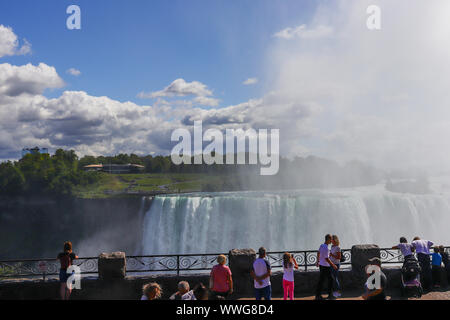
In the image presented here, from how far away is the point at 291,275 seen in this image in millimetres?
6172

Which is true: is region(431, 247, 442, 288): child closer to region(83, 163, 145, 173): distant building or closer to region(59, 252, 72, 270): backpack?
region(59, 252, 72, 270): backpack

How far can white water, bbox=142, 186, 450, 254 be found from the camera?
25.3 meters

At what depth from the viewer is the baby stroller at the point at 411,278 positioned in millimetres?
6795

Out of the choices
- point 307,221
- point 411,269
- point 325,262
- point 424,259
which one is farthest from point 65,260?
point 307,221

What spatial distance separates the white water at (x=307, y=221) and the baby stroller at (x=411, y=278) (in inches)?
722

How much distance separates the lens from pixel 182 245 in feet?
96.4

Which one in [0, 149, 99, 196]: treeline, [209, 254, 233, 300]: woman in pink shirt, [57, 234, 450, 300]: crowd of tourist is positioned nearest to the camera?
[57, 234, 450, 300]: crowd of tourist

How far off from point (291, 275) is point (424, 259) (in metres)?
3.47

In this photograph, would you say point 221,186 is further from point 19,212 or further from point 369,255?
point 369,255

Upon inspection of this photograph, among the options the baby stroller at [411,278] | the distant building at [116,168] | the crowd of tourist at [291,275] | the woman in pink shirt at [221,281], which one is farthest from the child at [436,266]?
the distant building at [116,168]

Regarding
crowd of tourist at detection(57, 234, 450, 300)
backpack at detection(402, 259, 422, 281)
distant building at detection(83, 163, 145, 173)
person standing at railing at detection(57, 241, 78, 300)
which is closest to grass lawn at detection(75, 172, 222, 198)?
distant building at detection(83, 163, 145, 173)

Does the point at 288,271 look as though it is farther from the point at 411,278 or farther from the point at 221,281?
the point at 411,278

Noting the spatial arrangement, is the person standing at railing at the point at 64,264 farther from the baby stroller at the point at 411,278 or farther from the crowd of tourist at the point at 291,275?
the baby stroller at the point at 411,278
